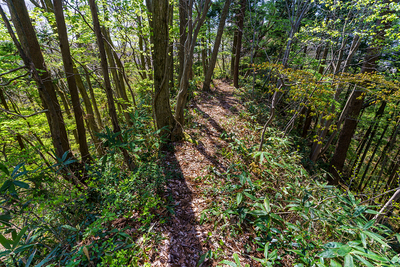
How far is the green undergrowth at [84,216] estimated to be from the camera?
81.7 inches

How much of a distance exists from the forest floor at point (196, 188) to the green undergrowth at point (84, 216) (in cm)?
27

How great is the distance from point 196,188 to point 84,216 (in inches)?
85.7

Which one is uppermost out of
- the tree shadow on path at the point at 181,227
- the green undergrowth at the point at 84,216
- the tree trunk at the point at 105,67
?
the tree trunk at the point at 105,67

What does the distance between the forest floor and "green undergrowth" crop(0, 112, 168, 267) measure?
0.27m

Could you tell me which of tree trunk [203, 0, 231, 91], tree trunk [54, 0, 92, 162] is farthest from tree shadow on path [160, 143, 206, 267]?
tree trunk [203, 0, 231, 91]

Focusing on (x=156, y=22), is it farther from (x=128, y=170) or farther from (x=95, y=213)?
(x=95, y=213)

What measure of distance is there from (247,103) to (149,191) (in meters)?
8.08

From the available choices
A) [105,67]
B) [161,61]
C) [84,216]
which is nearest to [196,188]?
[84,216]

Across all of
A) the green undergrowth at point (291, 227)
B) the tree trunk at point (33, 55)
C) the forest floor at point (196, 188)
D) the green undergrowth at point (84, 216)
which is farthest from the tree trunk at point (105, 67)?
the green undergrowth at point (291, 227)

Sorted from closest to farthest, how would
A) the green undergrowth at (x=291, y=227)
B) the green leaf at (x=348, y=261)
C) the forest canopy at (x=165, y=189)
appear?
the green leaf at (x=348, y=261), the green undergrowth at (x=291, y=227), the forest canopy at (x=165, y=189)

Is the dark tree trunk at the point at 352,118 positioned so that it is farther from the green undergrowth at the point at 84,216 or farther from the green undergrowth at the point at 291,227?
the green undergrowth at the point at 84,216

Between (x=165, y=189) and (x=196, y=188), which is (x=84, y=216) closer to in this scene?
(x=165, y=189)

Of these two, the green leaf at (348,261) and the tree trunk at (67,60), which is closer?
the green leaf at (348,261)

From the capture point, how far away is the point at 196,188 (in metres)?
3.79
